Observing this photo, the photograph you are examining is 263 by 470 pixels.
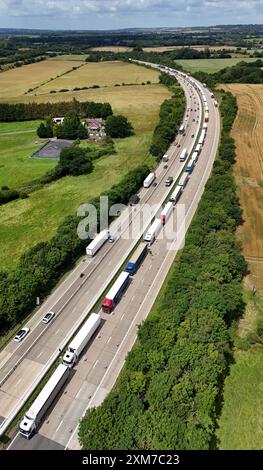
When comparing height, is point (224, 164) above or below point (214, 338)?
above

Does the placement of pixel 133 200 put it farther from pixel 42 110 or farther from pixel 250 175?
pixel 42 110

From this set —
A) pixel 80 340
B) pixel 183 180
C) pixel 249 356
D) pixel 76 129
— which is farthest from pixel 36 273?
pixel 76 129

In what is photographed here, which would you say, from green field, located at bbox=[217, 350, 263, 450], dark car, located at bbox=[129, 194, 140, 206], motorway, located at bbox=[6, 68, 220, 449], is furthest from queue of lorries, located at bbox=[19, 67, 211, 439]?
green field, located at bbox=[217, 350, 263, 450]

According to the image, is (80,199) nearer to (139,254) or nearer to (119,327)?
(139,254)

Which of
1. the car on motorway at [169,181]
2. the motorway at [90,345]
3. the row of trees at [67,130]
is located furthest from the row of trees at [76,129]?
the motorway at [90,345]

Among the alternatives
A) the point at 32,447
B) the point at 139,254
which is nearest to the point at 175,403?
the point at 32,447
